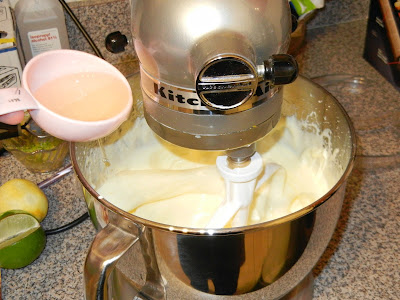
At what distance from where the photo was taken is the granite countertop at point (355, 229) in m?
0.77

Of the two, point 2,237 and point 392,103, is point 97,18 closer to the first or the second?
point 2,237

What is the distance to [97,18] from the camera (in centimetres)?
107

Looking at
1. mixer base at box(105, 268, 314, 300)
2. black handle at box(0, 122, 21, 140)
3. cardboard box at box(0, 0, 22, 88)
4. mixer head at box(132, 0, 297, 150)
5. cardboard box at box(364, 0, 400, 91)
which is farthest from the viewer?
cardboard box at box(364, 0, 400, 91)

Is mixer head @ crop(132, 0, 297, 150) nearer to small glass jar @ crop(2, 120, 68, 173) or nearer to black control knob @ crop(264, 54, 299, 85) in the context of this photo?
black control knob @ crop(264, 54, 299, 85)

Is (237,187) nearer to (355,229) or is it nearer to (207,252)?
(207,252)

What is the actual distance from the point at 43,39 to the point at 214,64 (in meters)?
0.64

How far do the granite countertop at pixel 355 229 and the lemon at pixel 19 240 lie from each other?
1.1 inches

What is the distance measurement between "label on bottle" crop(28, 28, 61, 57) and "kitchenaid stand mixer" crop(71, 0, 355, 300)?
1.33ft

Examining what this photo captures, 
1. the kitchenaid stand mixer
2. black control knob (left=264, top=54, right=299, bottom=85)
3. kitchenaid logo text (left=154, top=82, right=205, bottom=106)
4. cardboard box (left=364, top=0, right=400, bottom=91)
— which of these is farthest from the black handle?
cardboard box (left=364, top=0, right=400, bottom=91)

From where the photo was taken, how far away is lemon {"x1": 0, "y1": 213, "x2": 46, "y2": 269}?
0.77m

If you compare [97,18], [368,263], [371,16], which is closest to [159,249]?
[368,263]

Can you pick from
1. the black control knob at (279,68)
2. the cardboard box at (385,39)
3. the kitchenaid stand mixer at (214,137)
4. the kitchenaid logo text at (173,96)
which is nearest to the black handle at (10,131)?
the kitchenaid stand mixer at (214,137)

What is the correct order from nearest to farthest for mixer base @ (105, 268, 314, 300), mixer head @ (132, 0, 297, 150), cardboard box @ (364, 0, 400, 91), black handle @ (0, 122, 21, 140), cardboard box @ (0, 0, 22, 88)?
mixer head @ (132, 0, 297, 150)
black handle @ (0, 122, 21, 140)
mixer base @ (105, 268, 314, 300)
cardboard box @ (0, 0, 22, 88)
cardboard box @ (364, 0, 400, 91)

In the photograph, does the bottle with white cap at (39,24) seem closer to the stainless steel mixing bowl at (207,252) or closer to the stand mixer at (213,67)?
the stainless steel mixing bowl at (207,252)
